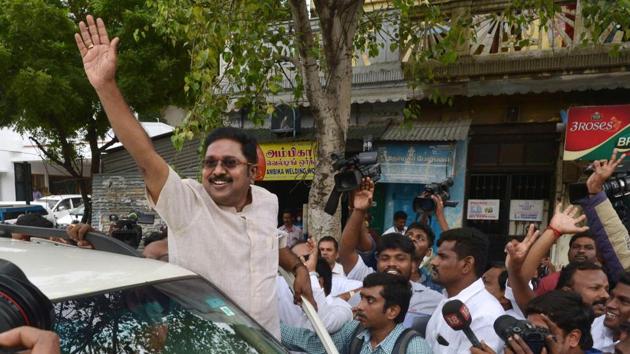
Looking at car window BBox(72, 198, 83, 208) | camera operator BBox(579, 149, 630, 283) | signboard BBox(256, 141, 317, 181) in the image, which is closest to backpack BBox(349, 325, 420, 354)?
camera operator BBox(579, 149, 630, 283)

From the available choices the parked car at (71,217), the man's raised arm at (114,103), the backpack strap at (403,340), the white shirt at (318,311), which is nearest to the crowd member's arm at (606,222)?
the backpack strap at (403,340)

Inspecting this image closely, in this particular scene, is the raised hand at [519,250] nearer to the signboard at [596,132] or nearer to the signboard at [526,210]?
the signboard at [596,132]

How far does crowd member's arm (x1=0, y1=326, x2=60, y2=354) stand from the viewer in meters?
0.91

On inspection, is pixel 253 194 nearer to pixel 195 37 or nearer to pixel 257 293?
pixel 257 293

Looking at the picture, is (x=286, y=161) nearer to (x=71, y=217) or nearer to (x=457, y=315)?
(x=457, y=315)

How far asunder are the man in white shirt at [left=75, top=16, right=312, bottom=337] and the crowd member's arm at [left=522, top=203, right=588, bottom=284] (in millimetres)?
1428

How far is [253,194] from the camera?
1.98m

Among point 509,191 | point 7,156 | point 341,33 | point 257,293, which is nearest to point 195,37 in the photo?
point 341,33

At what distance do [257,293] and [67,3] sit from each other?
376 inches

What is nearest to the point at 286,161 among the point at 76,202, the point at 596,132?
the point at 596,132

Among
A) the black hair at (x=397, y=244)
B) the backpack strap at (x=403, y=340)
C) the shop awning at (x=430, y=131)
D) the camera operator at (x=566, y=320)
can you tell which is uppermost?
the shop awning at (x=430, y=131)

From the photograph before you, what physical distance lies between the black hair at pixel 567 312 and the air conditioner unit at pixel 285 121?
6.79 meters

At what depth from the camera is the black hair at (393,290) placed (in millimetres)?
2326

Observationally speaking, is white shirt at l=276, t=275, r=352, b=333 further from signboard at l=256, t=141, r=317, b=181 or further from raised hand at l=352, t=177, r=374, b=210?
signboard at l=256, t=141, r=317, b=181
